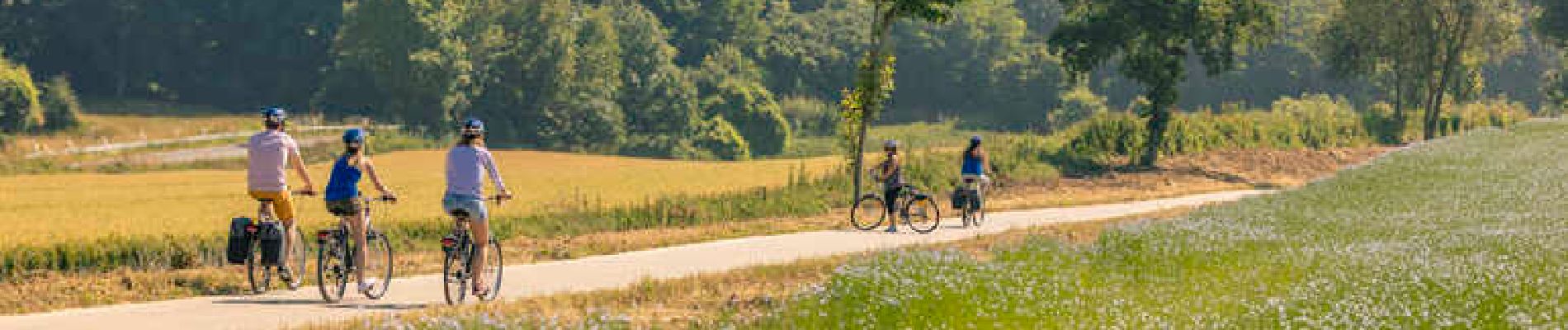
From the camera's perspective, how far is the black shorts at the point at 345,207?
50.9 ft

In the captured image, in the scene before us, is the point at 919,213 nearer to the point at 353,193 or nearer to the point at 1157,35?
the point at 353,193

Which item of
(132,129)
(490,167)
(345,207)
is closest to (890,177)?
(490,167)

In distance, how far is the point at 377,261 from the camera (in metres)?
16.0

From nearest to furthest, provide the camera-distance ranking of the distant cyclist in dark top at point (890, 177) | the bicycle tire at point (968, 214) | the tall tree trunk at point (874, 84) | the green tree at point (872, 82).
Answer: the distant cyclist in dark top at point (890, 177) → the bicycle tire at point (968, 214) → the green tree at point (872, 82) → the tall tree trunk at point (874, 84)

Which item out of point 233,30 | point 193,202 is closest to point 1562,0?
point 193,202

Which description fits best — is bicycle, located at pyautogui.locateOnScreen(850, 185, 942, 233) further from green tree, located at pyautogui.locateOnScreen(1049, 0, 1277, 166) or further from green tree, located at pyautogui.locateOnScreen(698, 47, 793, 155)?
green tree, located at pyautogui.locateOnScreen(698, 47, 793, 155)

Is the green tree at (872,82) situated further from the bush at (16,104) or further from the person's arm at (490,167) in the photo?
the bush at (16,104)

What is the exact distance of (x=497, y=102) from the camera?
270ft

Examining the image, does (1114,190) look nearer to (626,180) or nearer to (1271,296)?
(626,180)

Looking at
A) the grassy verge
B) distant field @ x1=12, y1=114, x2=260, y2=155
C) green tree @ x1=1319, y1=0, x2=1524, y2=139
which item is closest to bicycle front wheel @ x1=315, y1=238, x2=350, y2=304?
the grassy verge

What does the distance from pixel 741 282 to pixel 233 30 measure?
9280 cm

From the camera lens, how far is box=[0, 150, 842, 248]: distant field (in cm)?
2152

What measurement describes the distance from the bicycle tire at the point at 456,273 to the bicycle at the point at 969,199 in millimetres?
12412

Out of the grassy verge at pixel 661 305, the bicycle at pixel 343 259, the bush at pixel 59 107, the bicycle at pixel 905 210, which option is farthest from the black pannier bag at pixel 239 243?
the bush at pixel 59 107
